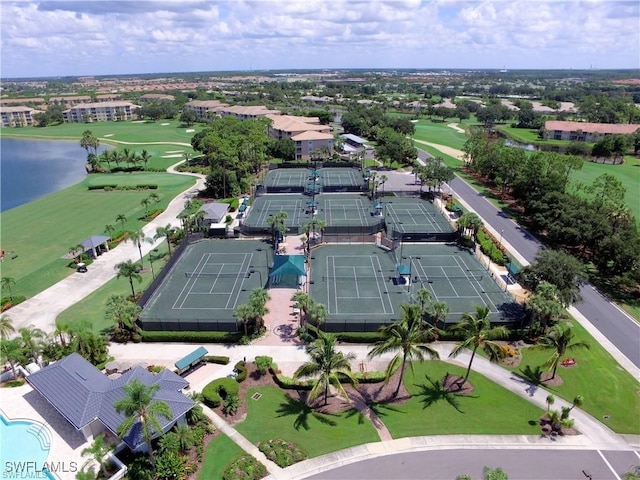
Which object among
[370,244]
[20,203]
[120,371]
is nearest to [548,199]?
[370,244]

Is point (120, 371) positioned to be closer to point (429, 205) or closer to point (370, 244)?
point (370, 244)

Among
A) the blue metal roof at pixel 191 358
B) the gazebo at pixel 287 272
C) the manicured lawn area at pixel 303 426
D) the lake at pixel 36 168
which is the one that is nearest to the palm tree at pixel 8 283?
the blue metal roof at pixel 191 358

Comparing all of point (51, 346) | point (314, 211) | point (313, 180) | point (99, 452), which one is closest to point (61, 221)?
point (51, 346)

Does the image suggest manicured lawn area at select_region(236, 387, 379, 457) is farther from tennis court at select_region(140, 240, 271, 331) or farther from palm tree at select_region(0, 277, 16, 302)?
palm tree at select_region(0, 277, 16, 302)

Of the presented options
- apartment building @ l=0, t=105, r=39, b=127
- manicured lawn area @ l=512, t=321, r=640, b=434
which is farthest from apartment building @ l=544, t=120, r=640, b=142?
apartment building @ l=0, t=105, r=39, b=127

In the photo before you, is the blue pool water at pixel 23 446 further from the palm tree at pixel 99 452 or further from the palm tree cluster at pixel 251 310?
the palm tree cluster at pixel 251 310

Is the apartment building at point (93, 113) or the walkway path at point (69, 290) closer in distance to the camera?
the walkway path at point (69, 290)
